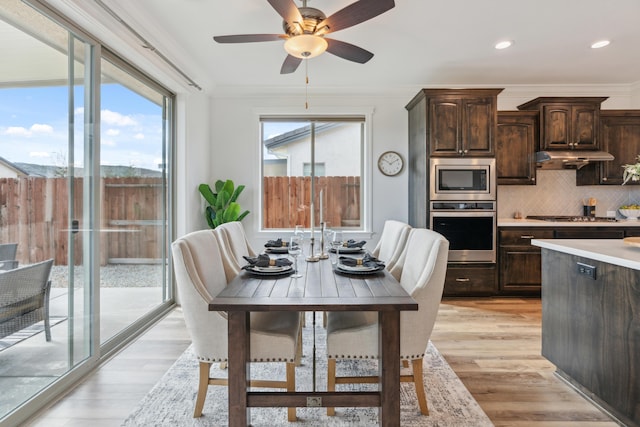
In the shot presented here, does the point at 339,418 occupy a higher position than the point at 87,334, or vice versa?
the point at 87,334

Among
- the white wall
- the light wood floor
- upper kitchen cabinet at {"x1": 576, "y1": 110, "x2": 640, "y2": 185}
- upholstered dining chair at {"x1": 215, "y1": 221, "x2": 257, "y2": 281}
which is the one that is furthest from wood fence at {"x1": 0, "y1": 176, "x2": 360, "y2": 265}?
upper kitchen cabinet at {"x1": 576, "y1": 110, "x2": 640, "y2": 185}

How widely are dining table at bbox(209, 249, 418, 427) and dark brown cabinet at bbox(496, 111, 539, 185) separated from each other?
3388mm

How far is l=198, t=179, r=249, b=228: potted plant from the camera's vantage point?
4199 mm

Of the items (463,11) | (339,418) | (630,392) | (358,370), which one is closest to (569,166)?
(463,11)

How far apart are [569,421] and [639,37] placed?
3.49 m

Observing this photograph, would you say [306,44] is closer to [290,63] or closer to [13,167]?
[290,63]

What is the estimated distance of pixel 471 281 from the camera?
13.4 feet

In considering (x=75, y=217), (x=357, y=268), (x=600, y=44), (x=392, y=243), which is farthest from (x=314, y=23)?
(x=600, y=44)

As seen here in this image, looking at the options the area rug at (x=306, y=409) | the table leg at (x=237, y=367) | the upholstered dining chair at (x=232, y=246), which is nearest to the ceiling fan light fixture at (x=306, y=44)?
the upholstered dining chair at (x=232, y=246)

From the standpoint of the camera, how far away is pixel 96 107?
253cm

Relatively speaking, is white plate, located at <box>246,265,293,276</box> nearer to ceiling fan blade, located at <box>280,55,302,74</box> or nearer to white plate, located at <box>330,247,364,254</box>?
white plate, located at <box>330,247,364,254</box>

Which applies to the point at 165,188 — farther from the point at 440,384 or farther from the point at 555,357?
the point at 555,357

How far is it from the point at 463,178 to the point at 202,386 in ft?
11.3

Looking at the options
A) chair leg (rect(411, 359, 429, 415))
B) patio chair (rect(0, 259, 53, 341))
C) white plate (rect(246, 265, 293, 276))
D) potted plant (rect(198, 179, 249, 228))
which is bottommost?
chair leg (rect(411, 359, 429, 415))
